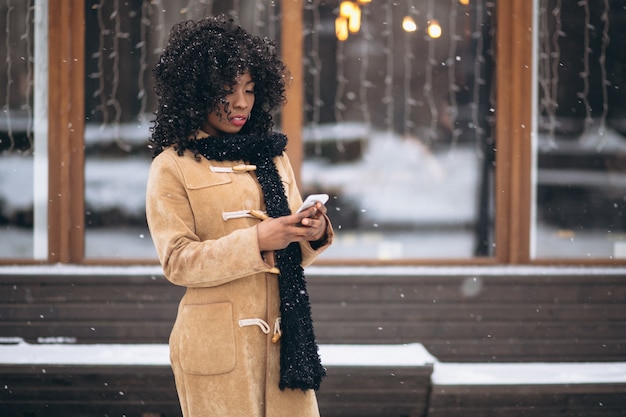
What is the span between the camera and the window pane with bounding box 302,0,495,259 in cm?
580

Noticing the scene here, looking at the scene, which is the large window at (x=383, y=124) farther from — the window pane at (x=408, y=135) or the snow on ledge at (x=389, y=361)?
the snow on ledge at (x=389, y=361)

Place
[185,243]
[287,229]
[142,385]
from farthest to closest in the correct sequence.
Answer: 1. [142,385]
2. [185,243]
3. [287,229]

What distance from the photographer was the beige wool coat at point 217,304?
2605 mm

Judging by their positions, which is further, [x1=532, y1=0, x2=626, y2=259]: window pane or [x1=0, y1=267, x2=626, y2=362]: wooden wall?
[x1=532, y1=0, x2=626, y2=259]: window pane

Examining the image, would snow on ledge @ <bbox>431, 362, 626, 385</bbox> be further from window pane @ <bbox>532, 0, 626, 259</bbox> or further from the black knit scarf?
the black knit scarf

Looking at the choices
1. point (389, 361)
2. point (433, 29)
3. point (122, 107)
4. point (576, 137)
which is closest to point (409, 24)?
point (433, 29)

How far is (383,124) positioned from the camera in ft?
19.2

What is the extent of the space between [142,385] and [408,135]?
8.38 ft

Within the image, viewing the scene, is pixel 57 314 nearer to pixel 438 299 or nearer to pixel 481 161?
pixel 438 299

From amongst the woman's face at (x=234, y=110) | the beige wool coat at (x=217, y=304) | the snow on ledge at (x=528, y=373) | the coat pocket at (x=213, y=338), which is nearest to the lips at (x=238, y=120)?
the woman's face at (x=234, y=110)

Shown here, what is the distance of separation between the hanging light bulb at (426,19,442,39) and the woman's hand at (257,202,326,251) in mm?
3596

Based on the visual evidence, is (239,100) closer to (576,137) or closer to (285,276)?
(285,276)

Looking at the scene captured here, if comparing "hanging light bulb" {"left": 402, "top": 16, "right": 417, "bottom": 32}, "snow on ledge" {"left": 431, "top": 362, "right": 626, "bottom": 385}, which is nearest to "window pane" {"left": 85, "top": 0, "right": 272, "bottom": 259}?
"hanging light bulb" {"left": 402, "top": 16, "right": 417, "bottom": 32}

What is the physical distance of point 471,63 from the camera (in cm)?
584
